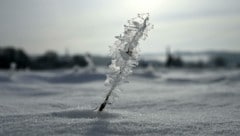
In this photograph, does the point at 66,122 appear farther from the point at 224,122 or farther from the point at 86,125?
the point at 224,122

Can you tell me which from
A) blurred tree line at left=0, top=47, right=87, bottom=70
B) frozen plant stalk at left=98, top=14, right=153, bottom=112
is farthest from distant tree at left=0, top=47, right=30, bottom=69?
frozen plant stalk at left=98, top=14, right=153, bottom=112

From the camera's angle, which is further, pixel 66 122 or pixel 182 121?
pixel 182 121

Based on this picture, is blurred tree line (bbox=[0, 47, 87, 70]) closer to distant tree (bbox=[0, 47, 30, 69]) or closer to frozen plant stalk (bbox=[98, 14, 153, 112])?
distant tree (bbox=[0, 47, 30, 69])

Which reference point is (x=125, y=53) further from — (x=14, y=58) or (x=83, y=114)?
(x=14, y=58)

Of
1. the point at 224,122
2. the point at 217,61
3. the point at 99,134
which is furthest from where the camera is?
the point at 217,61

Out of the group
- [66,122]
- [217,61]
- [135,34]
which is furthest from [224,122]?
[217,61]

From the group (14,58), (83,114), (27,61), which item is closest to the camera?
(83,114)

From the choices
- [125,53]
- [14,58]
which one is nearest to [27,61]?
[14,58]

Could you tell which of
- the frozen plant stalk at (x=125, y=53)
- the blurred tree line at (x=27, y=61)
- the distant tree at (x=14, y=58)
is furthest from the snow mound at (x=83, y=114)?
the distant tree at (x=14, y=58)
